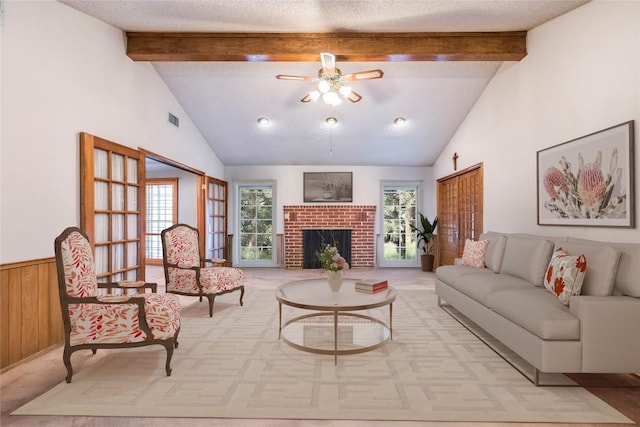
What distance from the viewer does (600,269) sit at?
8.25 ft

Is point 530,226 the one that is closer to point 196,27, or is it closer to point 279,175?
point 196,27

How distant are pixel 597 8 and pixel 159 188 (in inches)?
317

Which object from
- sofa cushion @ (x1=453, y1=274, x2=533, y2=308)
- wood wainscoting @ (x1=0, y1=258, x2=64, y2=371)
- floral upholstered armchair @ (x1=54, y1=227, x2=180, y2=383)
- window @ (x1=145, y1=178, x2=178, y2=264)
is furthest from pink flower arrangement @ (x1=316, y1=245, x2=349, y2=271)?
window @ (x1=145, y1=178, x2=178, y2=264)

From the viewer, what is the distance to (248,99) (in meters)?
5.51

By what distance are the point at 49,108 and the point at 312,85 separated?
129 inches

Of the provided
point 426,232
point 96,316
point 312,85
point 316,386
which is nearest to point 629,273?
point 316,386

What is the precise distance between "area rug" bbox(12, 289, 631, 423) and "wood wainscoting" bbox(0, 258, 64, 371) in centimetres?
38

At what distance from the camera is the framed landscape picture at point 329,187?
25.3 ft

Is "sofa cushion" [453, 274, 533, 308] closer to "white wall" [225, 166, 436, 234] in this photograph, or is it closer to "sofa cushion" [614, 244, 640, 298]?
"sofa cushion" [614, 244, 640, 298]

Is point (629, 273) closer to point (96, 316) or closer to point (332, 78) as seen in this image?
point (332, 78)

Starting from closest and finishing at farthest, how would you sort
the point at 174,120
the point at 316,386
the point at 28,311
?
1. the point at 316,386
2. the point at 28,311
3. the point at 174,120

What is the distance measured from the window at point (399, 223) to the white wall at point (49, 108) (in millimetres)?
5323

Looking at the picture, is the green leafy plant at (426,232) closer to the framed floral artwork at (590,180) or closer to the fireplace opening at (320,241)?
the fireplace opening at (320,241)

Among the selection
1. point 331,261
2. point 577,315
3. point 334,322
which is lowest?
point 334,322
